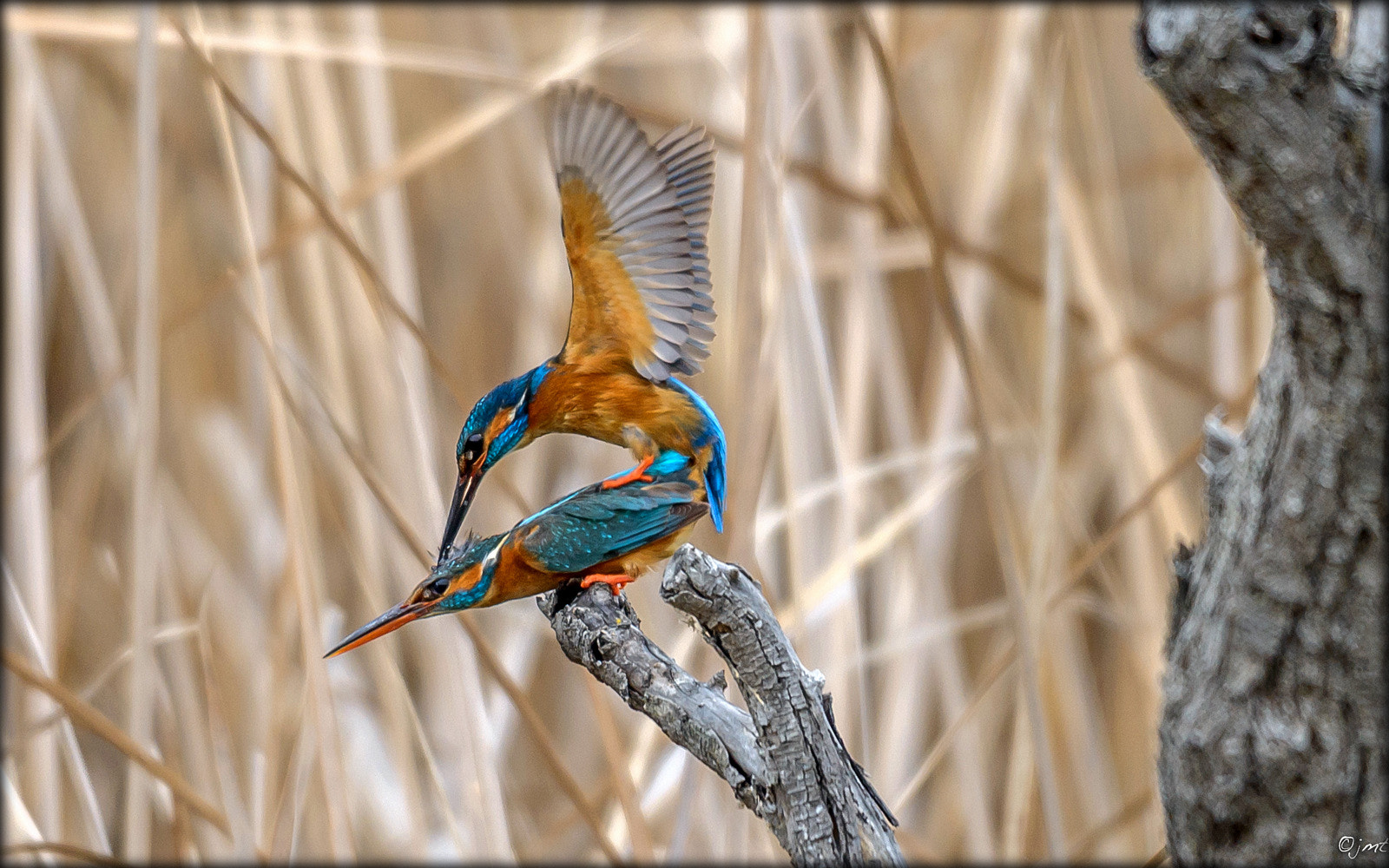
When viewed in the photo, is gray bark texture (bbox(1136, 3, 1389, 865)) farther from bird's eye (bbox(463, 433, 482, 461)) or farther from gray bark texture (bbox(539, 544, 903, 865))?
bird's eye (bbox(463, 433, 482, 461))

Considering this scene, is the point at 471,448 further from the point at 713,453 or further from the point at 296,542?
the point at 296,542

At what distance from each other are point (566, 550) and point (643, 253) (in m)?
0.13

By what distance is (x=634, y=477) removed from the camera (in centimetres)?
46

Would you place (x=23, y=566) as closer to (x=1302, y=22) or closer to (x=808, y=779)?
(x=808, y=779)

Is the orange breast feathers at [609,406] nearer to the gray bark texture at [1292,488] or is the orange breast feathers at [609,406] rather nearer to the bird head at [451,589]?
the bird head at [451,589]

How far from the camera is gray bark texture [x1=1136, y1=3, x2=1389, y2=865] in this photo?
27 centimetres

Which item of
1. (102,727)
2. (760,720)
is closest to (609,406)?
(760,720)

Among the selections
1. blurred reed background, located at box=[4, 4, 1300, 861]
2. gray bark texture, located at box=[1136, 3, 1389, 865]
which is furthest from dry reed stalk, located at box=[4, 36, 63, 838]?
gray bark texture, located at box=[1136, 3, 1389, 865]

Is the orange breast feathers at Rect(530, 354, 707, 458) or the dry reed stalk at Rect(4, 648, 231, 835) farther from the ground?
the orange breast feathers at Rect(530, 354, 707, 458)

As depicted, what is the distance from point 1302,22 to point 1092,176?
44.8 inches

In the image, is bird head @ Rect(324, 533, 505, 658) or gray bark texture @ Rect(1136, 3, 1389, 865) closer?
gray bark texture @ Rect(1136, 3, 1389, 865)

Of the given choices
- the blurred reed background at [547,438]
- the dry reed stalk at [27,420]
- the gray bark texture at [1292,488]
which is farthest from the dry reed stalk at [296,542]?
the gray bark texture at [1292,488]

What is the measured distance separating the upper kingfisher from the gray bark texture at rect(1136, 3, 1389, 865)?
207mm

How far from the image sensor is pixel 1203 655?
1.05 ft
